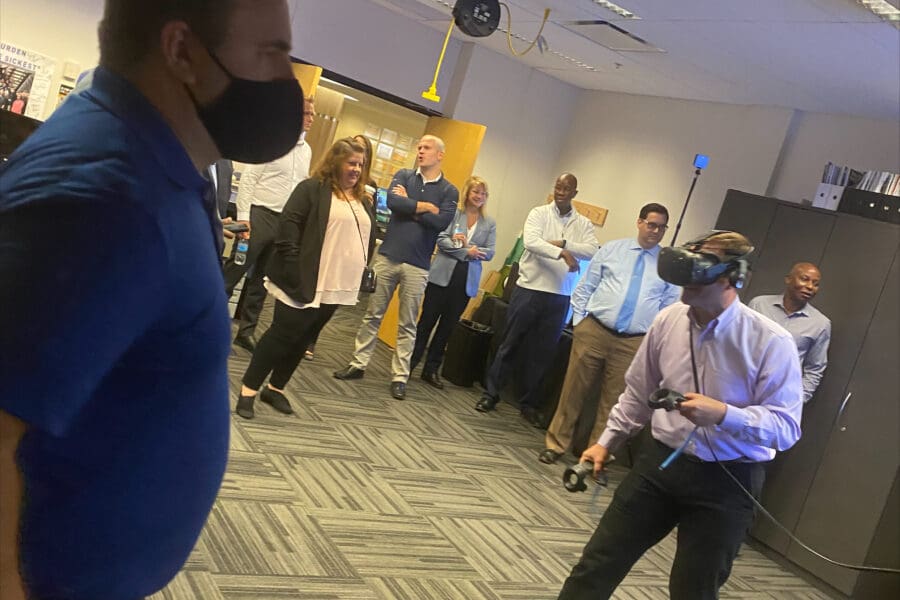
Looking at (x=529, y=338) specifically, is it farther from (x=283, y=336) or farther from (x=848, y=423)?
(x=283, y=336)

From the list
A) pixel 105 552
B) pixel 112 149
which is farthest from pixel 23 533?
pixel 112 149

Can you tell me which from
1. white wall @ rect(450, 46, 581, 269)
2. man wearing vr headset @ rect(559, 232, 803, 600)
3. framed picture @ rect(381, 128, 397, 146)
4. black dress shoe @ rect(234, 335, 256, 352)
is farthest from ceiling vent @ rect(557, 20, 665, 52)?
framed picture @ rect(381, 128, 397, 146)

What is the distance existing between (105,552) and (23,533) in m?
0.09

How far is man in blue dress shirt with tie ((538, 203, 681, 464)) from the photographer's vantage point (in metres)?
4.80

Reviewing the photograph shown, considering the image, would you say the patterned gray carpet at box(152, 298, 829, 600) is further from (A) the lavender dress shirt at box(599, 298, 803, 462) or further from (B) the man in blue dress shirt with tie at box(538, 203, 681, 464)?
(A) the lavender dress shirt at box(599, 298, 803, 462)

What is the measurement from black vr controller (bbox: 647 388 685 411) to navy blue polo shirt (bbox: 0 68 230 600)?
148cm

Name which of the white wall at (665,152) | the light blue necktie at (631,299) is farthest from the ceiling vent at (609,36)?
the light blue necktie at (631,299)

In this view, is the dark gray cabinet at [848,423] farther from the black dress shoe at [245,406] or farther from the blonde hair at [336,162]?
the black dress shoe at [245,406]

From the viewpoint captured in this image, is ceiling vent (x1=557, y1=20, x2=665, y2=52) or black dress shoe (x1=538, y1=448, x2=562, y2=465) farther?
ceiling vent (x1=557, y1=20, x2=665, y2=52)

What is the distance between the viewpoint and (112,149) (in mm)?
803

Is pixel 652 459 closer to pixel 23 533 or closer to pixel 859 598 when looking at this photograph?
pixel 23 533

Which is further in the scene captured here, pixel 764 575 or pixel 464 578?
pixel 764 575

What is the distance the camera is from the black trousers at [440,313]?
568 centimetres

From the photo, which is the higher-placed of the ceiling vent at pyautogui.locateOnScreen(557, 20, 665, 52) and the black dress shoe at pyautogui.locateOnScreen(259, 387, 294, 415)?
the ceiling vent at pyautogui.locateOnScreen(557, 20, 665, 52)
